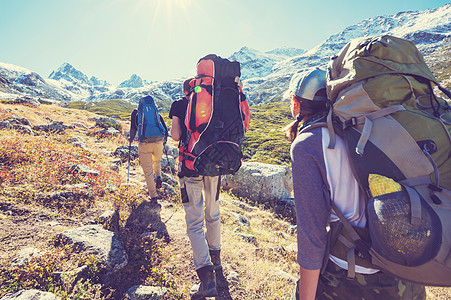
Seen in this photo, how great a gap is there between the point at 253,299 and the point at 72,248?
11.2 ft

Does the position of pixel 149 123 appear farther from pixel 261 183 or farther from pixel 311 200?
pixel 261 183

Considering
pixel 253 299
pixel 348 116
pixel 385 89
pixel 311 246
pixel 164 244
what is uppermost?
pixel 385 89

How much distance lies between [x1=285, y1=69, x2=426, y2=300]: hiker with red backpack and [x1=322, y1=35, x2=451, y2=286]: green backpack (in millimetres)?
64


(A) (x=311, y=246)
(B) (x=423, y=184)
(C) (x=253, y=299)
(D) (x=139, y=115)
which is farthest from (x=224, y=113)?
(D) (x=139, y=115)

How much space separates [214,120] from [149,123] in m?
3.81

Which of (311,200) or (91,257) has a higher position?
(311,200)

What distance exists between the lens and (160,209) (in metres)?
6.87

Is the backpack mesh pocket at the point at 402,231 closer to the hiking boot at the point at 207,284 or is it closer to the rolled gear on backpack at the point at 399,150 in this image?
the rolled gear on backpack at the point at 399,150

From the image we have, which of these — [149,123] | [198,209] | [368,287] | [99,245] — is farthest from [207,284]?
[149,123]

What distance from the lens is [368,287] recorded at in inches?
68.2

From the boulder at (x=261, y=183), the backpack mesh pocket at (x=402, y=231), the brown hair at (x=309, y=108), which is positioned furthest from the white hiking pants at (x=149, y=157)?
the backpack mesh pocket at (x=402, y=231)

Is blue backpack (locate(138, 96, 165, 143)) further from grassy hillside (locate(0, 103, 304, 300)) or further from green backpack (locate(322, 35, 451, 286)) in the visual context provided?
green backpack (locate(322, 35, 451, 286))

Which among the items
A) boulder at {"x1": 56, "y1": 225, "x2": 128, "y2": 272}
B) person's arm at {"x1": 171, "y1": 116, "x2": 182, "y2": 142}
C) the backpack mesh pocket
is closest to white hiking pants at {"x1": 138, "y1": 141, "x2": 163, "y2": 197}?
boulder at {"x1": 56, "y1": 225, "x2": 128, "y2": 272}

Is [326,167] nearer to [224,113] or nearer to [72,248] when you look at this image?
[224,113]
